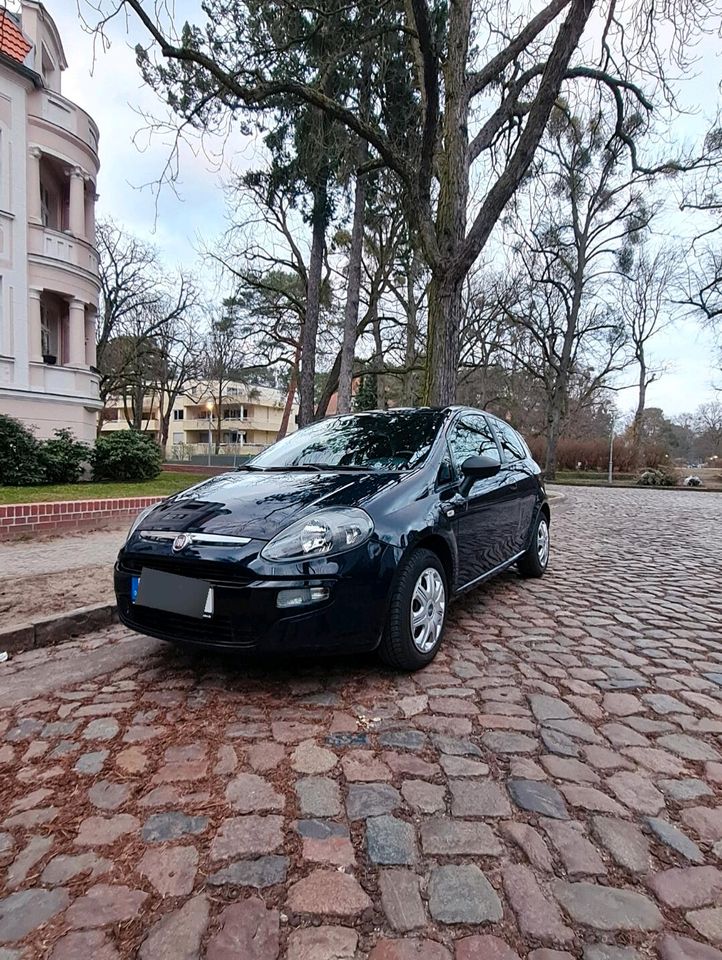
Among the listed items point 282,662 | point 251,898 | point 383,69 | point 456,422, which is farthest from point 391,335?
point 251,898

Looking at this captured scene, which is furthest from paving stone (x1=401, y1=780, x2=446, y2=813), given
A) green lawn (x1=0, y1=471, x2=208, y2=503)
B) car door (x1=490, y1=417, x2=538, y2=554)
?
green lawn (x1=0, y1=471, x2=208, y2=503)

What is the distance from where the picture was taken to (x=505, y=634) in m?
3.61

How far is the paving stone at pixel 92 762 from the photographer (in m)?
2.07

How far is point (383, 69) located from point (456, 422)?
8153 mm

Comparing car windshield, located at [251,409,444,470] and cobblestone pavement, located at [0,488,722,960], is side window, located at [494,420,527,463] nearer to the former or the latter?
car windshield, located at [251,409,444,470]

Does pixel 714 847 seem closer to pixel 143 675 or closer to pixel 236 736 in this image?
pixel 236 736

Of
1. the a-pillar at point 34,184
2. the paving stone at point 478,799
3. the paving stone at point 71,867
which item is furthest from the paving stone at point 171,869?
the a-pillar at point 34,184

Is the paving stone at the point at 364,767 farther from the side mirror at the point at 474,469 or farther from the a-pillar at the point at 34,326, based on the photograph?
the a-pillar at the point at 34,326

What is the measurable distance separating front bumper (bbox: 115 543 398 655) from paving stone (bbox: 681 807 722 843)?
1.37m

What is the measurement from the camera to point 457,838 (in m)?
1.71

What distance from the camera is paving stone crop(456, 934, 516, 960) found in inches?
51.3

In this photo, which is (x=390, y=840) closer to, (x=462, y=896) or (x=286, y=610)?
(x=462, y=896)

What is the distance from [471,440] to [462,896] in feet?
9.98

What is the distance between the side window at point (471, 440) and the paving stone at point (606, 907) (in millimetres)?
2439
